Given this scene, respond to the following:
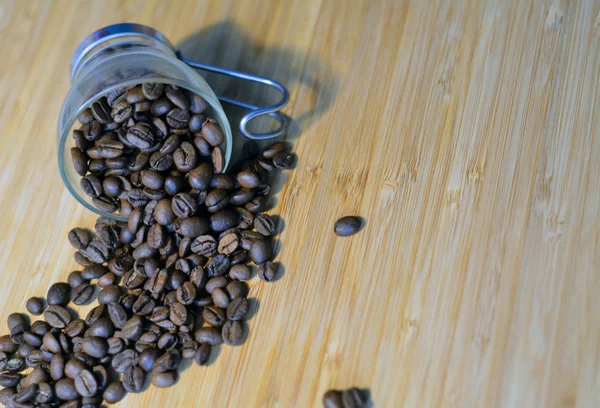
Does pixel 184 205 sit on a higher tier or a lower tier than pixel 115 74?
lower

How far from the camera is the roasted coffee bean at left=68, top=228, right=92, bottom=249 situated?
1.61 meters

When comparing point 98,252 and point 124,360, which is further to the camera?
point 98,252

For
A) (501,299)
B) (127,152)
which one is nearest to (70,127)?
(127,152)

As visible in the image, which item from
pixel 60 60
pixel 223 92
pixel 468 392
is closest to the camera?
pixel 468 392

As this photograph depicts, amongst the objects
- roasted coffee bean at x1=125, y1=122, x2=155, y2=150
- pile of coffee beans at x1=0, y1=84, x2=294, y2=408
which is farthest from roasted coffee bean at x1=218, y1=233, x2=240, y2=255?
roasted coffee bean at x1=125, y1=122, x2=155, y2=150

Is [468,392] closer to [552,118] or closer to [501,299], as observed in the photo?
[501,299]

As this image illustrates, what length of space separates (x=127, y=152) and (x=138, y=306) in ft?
1.31

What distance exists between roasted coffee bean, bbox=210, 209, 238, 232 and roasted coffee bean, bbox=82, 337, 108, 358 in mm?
397

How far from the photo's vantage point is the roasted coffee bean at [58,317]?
1532 millimetres

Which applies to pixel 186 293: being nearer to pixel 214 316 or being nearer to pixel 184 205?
pixel 214 316

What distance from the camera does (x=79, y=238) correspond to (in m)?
1.62

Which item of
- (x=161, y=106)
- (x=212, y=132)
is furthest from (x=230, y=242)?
(x=161, y=106)

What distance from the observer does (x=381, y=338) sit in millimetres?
1421

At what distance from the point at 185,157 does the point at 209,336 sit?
46cm
